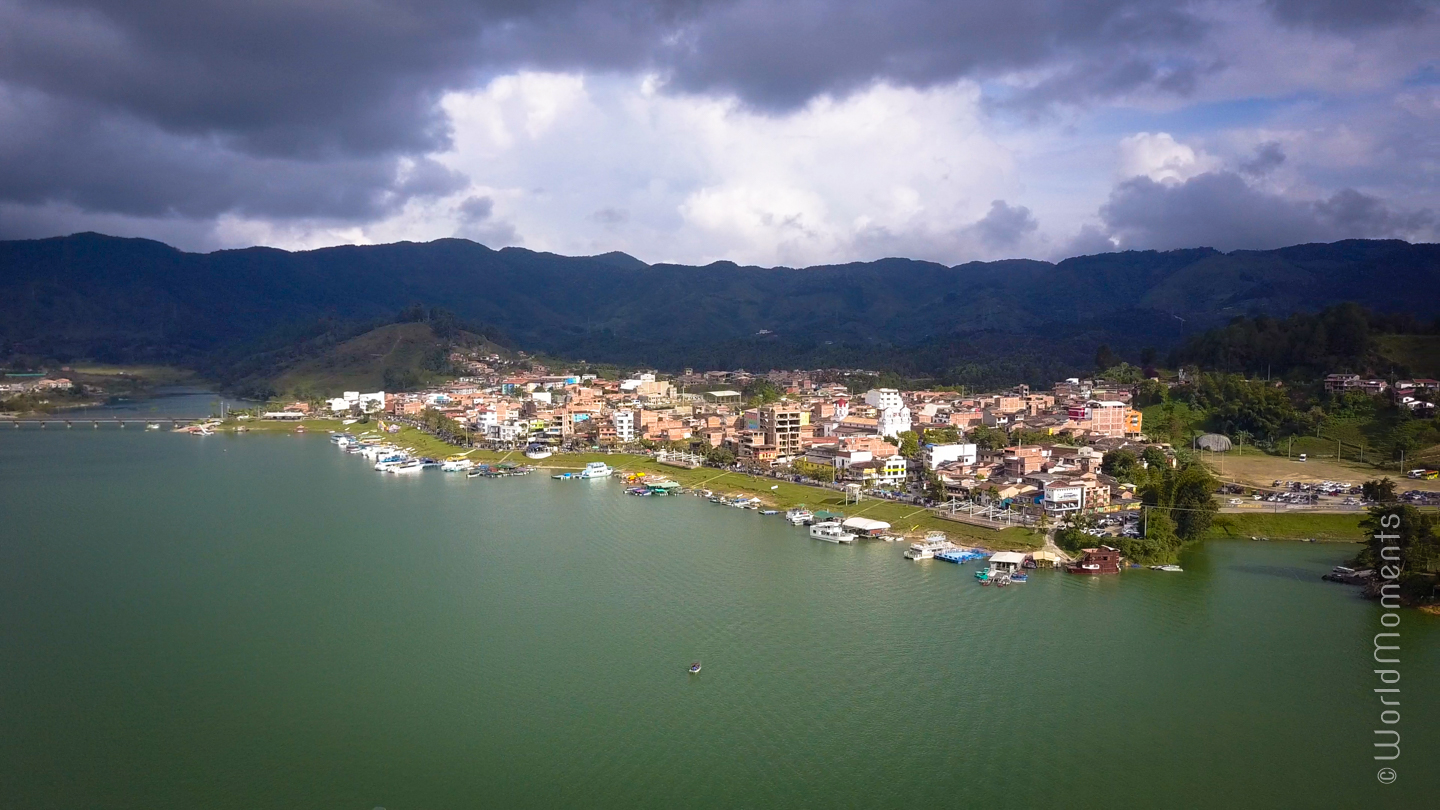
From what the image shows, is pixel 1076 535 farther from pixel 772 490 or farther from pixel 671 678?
pixel 671 678

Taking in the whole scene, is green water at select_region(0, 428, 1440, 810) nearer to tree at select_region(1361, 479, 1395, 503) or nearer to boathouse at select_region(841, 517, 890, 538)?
boathouse at select_region(841, 517, 890, 538)

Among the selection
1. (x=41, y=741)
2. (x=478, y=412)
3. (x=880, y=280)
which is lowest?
(x=41, y=741)

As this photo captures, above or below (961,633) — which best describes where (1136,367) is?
above

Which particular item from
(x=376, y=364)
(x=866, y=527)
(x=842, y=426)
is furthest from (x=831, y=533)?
(x=376, y=364)

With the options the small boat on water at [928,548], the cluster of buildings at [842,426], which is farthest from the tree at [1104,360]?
the small boat on water at [928,548]

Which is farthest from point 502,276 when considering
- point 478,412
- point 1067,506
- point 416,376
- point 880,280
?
point 1067,506

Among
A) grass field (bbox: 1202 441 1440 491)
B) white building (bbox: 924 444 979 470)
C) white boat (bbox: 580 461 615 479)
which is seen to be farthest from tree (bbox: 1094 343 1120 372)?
white boat (bbox: 580 461 615 479)

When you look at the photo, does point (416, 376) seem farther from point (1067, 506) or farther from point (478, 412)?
point (1067, 506)
